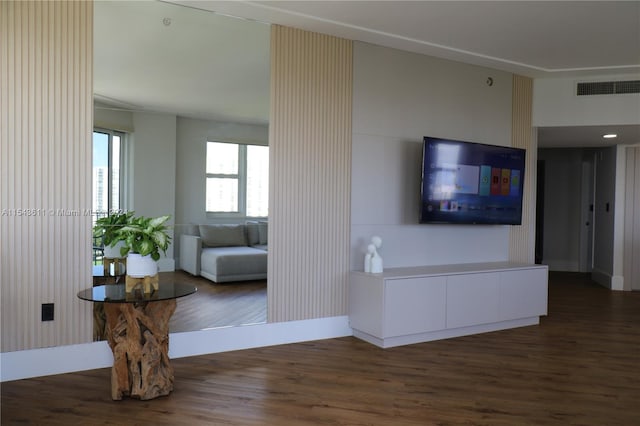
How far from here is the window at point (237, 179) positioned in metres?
3.75

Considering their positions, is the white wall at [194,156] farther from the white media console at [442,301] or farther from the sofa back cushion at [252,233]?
the white media console at [442,301]

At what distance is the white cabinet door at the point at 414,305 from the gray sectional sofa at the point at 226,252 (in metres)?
1.09

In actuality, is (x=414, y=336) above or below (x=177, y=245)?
below

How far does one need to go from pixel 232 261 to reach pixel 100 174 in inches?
47.0

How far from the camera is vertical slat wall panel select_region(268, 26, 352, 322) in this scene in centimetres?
390

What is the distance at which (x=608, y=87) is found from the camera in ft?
17.2

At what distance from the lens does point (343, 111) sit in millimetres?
4191

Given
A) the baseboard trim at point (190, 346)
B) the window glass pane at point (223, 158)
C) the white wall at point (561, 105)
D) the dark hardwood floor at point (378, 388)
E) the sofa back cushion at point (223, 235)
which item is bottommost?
the dark hardwood floor at point (378, 388)

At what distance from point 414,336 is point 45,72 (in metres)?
3.49

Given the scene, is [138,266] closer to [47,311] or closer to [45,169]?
Result: [47,311]

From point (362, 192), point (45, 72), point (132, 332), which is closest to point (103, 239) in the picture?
point (132, 332)

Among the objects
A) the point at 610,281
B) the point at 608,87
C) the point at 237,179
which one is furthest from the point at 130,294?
the point at 610,281

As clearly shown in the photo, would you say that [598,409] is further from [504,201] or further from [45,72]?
[45,72]

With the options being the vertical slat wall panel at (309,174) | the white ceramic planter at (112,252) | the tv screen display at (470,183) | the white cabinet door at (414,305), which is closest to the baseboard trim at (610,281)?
the tv screen display at (470,183)
